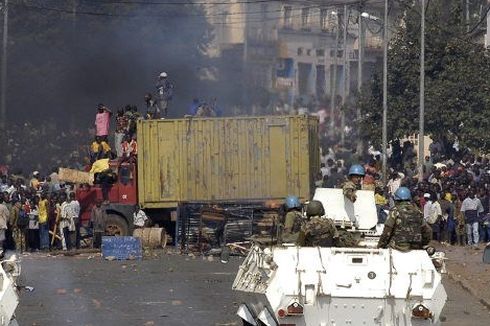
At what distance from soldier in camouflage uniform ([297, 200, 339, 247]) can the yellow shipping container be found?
19.6 m

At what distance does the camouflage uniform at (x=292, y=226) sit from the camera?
56.0ft

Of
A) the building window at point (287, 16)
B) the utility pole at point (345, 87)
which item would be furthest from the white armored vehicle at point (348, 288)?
the utility pole at point (345, 87)

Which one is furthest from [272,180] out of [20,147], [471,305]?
[20,147]

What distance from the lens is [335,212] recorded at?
19172 mm

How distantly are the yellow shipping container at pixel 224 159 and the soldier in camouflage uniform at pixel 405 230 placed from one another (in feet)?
64.7

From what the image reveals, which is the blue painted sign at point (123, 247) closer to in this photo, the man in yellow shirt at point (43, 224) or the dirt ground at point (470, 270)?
the man in yellow shirt at point (43, 224)

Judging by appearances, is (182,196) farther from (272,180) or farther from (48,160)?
(48,160)

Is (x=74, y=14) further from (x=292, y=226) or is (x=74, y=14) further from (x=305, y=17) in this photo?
(x=292, y=226)

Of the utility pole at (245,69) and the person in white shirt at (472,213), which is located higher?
the utility pole at (245,69)

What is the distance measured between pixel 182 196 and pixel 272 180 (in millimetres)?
2122

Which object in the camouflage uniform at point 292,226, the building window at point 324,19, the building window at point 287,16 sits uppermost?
the building window at point 324,19

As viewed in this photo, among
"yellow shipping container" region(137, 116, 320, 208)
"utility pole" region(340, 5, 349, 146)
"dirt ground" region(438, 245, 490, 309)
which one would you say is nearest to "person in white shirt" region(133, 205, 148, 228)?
"yellow shipping container" region(137, 116, 320, 208)

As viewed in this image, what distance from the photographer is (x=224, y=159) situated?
3603 cm

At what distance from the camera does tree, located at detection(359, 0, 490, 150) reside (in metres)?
49.0
